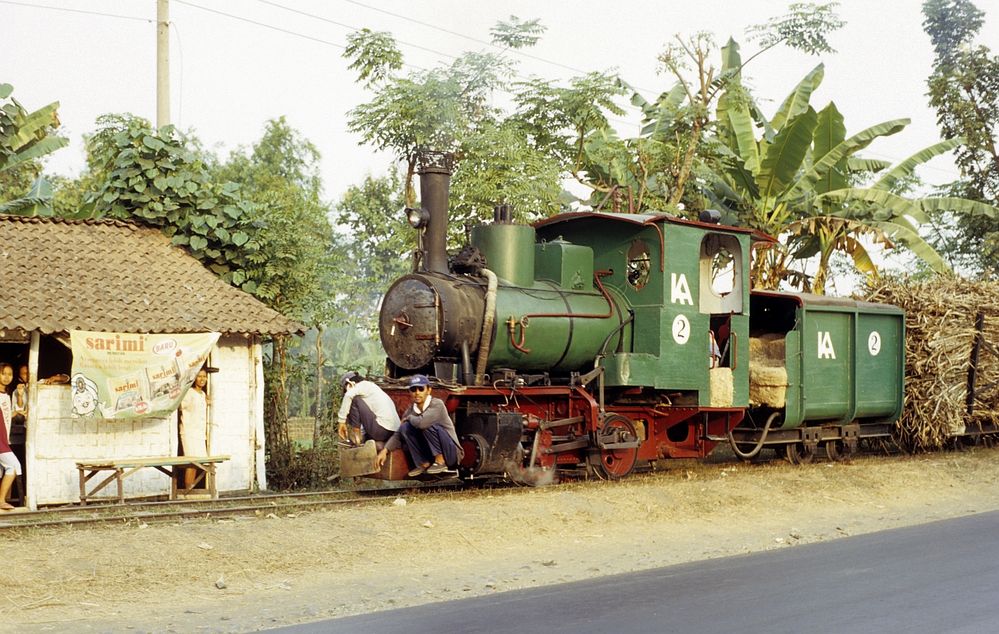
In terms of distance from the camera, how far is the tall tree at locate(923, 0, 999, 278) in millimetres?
27844

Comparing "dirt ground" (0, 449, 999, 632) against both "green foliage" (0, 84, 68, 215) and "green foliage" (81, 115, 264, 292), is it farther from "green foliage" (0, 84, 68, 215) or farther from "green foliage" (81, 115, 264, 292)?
"green foliage" (0, 84, 68, 215)

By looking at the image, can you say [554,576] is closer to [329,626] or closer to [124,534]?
[329,626]

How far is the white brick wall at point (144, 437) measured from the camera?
12.6m

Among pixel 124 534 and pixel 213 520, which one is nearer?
pixel 124 534

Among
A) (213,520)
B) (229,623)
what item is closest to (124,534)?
(213,520)

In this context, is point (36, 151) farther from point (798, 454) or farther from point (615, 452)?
point (798, 454)

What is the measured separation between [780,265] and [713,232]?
9994 millimetres

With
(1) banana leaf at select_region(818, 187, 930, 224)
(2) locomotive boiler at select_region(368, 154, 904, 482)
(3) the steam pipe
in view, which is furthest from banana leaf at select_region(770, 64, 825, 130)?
(3) the steam pipe

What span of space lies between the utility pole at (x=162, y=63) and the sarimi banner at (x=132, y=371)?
5.88 m

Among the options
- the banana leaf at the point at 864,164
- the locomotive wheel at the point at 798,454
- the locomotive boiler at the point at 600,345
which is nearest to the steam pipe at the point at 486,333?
the locomotive boiler at the point at 600,345

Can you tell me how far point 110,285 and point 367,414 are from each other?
13.5 feet

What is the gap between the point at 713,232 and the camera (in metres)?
14.4

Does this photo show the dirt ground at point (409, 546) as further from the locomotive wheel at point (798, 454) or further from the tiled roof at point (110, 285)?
the tiled roof at point (110, 285)

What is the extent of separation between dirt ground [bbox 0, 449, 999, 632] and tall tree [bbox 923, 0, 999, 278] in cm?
1691
